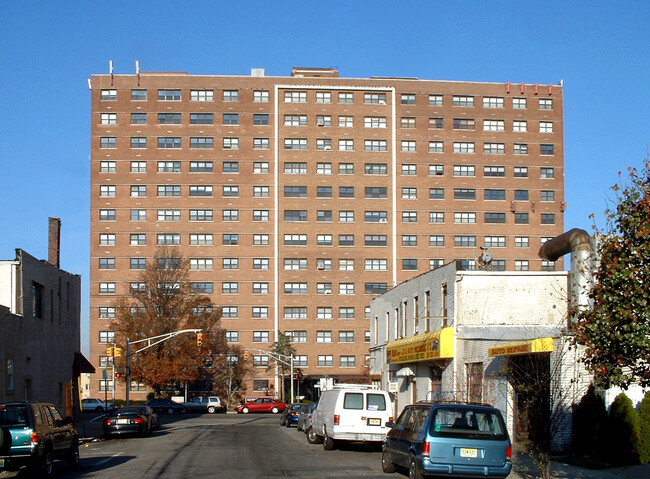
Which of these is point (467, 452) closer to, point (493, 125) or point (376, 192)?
point (376, 192)

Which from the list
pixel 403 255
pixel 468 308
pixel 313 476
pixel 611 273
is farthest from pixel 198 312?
pixel 611 273

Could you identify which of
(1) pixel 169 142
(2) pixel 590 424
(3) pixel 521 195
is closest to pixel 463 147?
(3) pixel 521 195

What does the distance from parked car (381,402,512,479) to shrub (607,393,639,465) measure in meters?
6.32

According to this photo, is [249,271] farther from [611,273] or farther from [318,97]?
[611,273]

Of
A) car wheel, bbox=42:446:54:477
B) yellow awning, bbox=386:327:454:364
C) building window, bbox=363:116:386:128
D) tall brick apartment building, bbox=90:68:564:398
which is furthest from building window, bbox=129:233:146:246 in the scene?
car wheel, bbox=42:446:54:477

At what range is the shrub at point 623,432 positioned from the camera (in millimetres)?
22172

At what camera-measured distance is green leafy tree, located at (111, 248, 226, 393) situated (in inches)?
3076

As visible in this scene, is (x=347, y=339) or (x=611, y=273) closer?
(x=611, y=273)

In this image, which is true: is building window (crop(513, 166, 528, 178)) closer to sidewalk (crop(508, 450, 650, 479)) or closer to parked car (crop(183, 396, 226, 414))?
parked car (crop(183, 396, 226, 414))

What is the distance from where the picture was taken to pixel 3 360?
Answer: 33.0 meters

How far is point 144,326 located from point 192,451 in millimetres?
52408

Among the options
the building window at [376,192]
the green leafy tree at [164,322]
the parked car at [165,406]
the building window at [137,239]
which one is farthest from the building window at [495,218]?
the parked car at [165,406]

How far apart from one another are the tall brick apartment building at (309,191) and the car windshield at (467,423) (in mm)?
72806

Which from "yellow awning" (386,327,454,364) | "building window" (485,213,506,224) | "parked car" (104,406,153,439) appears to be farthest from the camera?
"building window" (485,213,506,224)
